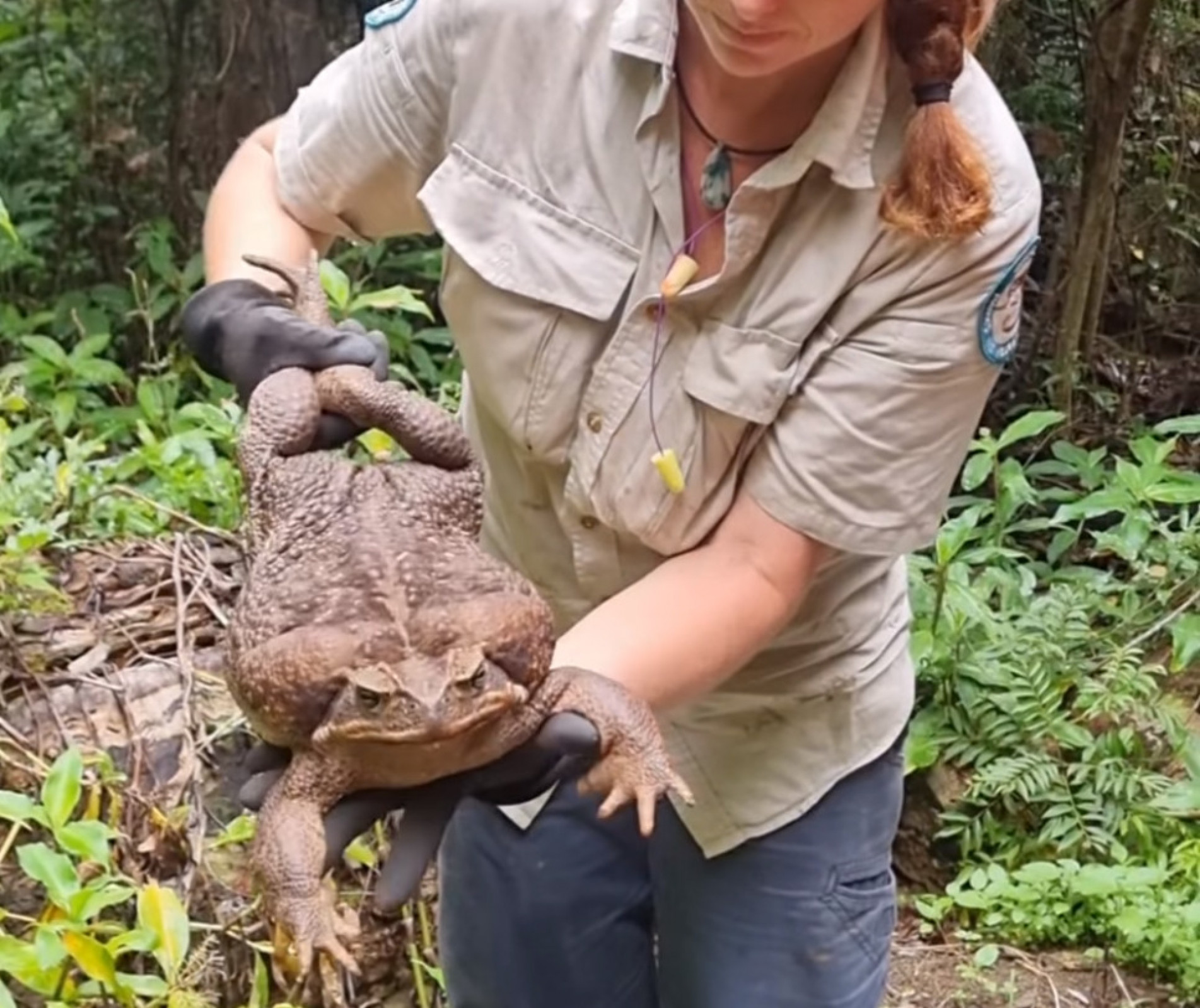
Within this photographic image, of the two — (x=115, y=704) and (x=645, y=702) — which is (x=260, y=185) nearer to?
(x=645, y=702)

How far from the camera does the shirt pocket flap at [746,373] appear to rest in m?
1.83

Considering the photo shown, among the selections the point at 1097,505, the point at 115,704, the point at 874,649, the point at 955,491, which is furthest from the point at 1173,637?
the point at 115,704

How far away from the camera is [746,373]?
1.83m

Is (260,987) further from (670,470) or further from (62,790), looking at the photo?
(670,470)

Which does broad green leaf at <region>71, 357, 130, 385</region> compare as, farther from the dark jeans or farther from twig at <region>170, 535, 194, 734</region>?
the dark jeans

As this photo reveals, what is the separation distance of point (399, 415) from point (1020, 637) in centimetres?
236

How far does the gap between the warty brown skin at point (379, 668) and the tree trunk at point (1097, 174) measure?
3644 millimetres

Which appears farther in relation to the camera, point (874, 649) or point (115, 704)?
point (115, 704)

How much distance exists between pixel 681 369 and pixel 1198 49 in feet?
12.8

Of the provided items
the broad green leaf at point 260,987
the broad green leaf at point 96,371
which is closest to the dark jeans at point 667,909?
A: the broad green leaf at point 260,987

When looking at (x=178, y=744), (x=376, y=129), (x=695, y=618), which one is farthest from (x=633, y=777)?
(x=178, y=744)

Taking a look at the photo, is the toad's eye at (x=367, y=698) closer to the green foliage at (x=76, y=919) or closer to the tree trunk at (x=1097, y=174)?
the green foliage at (x=76, y=919)

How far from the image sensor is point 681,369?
190cm

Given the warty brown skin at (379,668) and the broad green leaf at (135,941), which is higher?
the warty brown skin at (379,668)
